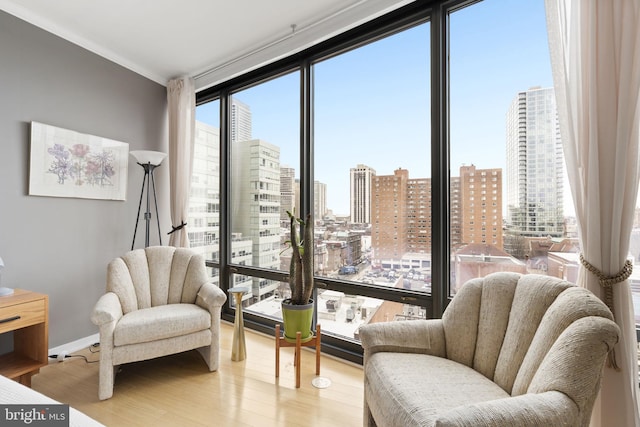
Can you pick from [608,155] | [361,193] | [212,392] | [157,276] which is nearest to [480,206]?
[608,155]

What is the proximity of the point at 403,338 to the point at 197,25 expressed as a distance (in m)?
2.84

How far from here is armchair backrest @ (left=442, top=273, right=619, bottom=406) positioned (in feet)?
3.39

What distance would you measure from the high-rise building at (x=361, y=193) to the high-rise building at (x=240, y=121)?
1.40 meters

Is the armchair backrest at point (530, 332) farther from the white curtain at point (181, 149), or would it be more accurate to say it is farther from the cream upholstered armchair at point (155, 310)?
the white curtain at point (181, 149)

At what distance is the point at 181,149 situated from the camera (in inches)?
136

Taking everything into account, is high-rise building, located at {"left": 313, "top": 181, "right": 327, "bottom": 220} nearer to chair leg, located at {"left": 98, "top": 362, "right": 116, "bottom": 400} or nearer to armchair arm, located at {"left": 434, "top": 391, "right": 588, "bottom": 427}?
chair leg, located at {"left": 98, "top": 362, "right": 116, "bottom": 400}

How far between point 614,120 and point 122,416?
293 centimetres

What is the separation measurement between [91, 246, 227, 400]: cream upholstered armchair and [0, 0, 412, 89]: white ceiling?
1.91 m

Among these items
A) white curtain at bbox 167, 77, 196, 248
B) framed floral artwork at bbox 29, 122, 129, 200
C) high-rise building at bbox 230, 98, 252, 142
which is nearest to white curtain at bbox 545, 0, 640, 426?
high-rise building at bbox 230, 98, 252, 142

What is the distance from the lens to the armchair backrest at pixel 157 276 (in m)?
2.44

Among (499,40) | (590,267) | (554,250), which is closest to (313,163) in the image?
(499,40)

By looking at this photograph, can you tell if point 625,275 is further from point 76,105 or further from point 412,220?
point 76,105

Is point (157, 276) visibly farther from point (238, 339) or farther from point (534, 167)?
point (534, 167)

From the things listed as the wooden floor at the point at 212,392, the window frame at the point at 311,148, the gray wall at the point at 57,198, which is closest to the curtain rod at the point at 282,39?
the window frame at the point at 311,148
